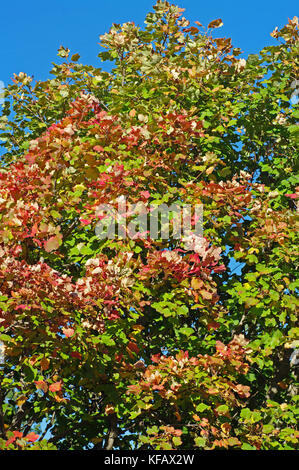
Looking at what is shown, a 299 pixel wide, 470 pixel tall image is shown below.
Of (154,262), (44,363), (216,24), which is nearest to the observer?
(44,363)

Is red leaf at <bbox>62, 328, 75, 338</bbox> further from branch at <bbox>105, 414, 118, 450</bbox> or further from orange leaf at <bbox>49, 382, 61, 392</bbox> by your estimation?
branch at <bbox>105, 414, 118, 450</bbox>

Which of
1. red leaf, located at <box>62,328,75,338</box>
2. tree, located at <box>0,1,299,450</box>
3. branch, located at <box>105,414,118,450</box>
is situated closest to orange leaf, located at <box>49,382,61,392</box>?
tree, located at <box>0,1,299,450</box>

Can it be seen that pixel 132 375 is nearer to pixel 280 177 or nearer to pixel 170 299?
pixel 170 299

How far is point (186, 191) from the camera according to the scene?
20.6ft

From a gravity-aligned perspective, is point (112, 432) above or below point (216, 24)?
below

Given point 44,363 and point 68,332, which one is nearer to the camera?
point 68,332

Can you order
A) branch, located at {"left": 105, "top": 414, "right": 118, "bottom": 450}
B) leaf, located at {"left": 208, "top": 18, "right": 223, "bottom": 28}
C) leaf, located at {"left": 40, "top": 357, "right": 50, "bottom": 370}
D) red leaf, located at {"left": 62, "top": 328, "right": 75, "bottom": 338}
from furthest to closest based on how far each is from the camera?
leaf, located at {"left": 208, "top": 18, "right": 223, "bottom": 28} < branch, located at {"left": 105, "top": 414, "right": 118, "bottom": 450} < leaf, located at {"left": 40, "top": 357, "right": 50, "bottom": 370} < red leaf, located at {"left": 62, "top": 328, "right": 75, "bottom": 338}

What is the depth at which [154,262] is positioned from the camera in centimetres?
521

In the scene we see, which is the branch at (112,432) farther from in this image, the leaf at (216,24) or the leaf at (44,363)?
the leaf at (216,24)

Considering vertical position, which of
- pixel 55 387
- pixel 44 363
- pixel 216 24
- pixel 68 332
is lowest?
pixel 55 387

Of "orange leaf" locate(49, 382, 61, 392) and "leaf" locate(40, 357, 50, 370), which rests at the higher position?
"leaf" locate(40, 357, 50, 370)

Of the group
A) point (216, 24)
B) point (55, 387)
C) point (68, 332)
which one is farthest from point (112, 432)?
point (216, 24)

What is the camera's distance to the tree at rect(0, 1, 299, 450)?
4.96 metres

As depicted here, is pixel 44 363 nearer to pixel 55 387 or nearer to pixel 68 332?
pixel 55 387
